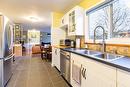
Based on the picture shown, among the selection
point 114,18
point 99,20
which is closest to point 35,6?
point 99,20

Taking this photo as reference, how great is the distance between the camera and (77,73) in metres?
2.45

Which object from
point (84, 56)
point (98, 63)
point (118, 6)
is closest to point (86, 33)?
point (118, 6)

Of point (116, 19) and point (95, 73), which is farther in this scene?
point (116, 19)

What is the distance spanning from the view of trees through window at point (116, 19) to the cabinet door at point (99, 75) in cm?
81

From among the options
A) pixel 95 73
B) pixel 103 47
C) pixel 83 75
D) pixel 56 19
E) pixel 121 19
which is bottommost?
pixel 83 75

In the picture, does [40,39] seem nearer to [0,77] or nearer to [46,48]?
[46,48]

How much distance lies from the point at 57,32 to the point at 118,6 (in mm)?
3502

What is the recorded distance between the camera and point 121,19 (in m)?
2.31

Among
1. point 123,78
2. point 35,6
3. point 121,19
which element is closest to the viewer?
point 123,78

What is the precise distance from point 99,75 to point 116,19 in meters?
1.28

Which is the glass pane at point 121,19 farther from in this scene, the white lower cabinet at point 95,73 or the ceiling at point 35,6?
the ceiling at point 35,6

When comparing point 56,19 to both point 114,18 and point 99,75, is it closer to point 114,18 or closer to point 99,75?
point 114,18

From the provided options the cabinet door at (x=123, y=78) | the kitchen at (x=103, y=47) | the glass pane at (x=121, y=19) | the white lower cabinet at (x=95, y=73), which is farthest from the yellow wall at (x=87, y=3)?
the cabinet door at (x=123, y=78)

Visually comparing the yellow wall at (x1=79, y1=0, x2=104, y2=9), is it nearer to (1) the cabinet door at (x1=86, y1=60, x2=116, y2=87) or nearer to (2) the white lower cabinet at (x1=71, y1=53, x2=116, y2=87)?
(2) the white lower cabinet at (x1=71, y1=53, x2=116, y2=87)
